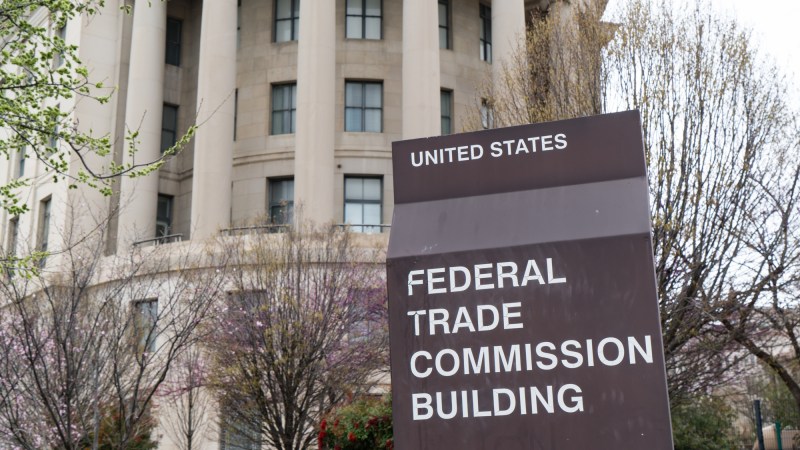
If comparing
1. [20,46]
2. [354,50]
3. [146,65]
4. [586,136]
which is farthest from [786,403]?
[586,136]

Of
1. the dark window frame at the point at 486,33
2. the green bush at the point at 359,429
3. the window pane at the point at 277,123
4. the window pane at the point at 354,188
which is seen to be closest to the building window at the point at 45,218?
the window pane at the point at 277,123

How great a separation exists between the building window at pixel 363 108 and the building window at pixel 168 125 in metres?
9.03

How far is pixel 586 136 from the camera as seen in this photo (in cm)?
314

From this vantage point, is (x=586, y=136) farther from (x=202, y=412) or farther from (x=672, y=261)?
(x=202, y=412)

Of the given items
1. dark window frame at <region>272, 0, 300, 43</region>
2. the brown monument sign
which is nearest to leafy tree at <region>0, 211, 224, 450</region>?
the brown monument sign

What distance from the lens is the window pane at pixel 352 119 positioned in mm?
43062

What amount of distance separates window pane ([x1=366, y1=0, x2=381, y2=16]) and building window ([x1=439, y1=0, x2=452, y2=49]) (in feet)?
10.2

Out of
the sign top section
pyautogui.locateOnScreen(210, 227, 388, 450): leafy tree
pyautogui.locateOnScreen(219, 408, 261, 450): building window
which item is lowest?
the sign top section

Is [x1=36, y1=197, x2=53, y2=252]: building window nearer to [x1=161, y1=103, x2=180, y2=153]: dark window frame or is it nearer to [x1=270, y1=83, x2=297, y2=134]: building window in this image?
[x1=161, y1=103, x2=180, y2=153]: dark window frame

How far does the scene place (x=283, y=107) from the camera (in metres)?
43.3

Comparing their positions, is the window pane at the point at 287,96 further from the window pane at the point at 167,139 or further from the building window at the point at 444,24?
the building window at the point at 444,24

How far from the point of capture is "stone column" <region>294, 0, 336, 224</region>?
37625mm

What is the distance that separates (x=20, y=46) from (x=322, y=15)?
94.2 ft

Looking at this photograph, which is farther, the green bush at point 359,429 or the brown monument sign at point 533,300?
the green bush at point 359,429
